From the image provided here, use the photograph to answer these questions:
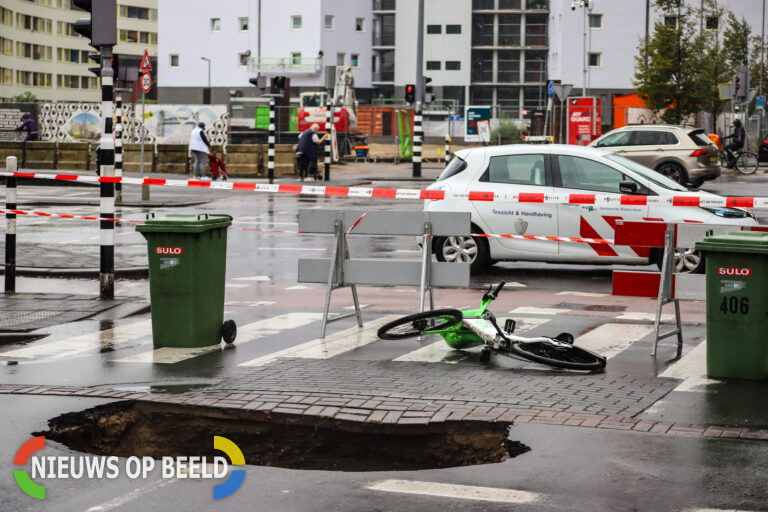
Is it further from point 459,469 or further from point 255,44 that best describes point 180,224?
point 255,44

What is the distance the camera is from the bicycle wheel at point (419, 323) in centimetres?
931

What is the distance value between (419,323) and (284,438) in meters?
2.91

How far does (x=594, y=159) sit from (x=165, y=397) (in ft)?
27.2

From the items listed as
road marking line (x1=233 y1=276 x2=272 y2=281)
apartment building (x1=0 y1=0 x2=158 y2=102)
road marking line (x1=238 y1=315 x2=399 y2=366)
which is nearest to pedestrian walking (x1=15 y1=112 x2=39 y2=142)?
road marking line (x1=233 y1=276 x2=272 y2=281)

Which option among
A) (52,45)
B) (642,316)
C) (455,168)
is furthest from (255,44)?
(642,316)

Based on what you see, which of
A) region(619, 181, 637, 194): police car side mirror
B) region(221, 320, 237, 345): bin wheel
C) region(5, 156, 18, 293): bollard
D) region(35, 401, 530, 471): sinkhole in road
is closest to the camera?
region(35, 401, 530, 471): sinkhole in road

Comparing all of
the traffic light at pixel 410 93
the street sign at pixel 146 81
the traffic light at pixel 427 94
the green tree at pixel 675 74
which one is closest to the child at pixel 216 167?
the street sign at pixel 146 81

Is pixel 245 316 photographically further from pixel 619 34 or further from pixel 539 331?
pixel 619 34

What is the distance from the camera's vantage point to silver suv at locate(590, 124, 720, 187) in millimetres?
30875

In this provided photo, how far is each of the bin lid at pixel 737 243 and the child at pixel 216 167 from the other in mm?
29355

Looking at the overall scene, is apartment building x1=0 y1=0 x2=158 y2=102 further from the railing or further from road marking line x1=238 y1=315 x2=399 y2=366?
road marking line x1=238 y1=315 x2=399 y2=366

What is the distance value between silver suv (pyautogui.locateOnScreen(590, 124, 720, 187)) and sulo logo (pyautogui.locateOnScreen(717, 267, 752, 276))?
2309 cm

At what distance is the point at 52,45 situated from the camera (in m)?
128

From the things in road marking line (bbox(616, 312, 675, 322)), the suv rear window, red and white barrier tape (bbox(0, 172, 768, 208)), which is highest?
the suv rear window
